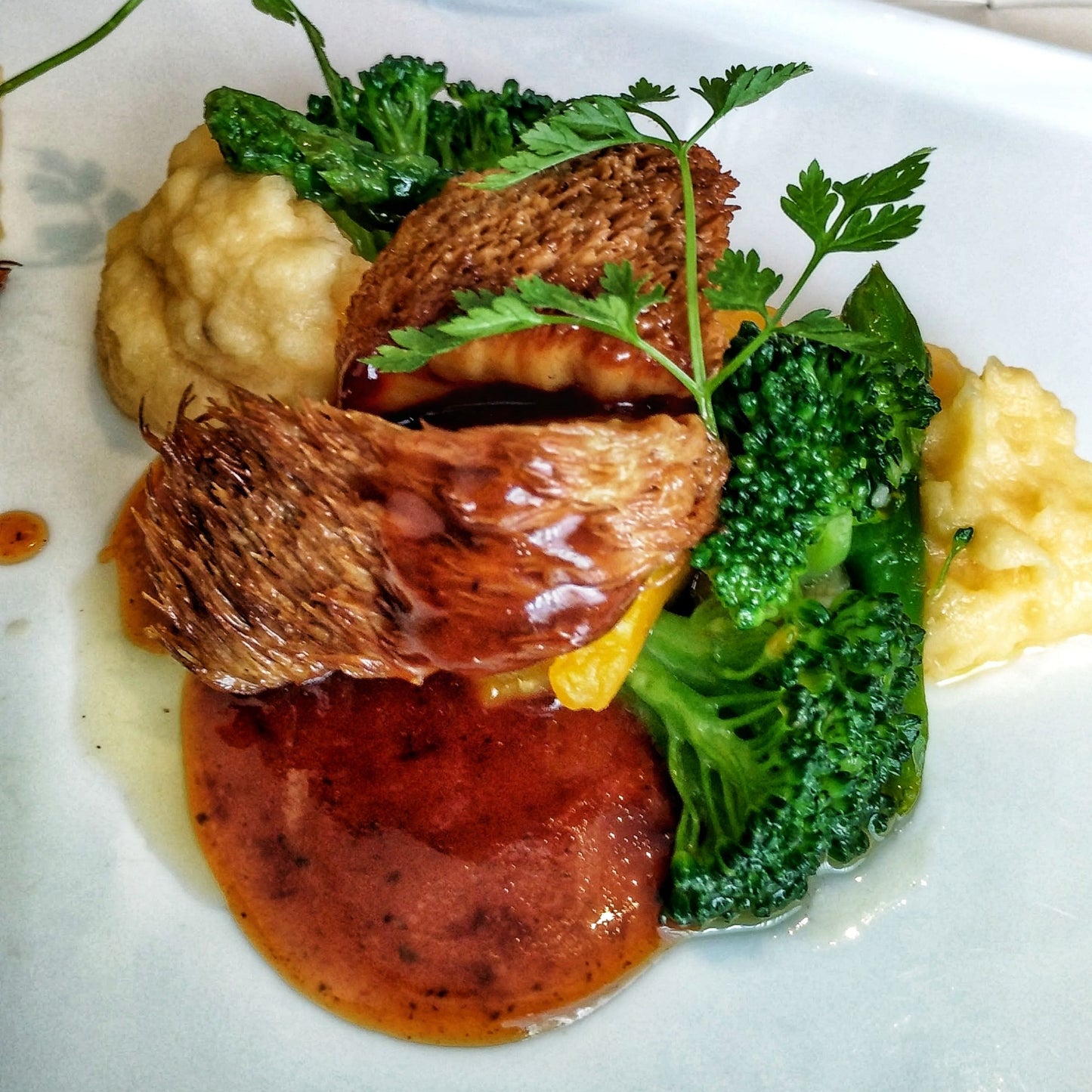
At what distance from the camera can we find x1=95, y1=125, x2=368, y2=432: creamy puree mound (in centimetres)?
281

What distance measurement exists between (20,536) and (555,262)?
1856 mm

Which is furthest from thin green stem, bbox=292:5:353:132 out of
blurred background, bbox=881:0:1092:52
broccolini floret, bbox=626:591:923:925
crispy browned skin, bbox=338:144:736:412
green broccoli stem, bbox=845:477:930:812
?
blurred background, bbox=881:0:1092:52

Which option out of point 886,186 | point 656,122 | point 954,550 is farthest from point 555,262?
point 954,550

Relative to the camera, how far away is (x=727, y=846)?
2.45m

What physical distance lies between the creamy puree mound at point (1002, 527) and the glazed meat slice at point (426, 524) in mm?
902

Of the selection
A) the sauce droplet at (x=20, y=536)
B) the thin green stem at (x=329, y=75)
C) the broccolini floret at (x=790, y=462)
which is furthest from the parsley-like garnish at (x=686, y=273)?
the sauce droplet at (x=20, y=536)

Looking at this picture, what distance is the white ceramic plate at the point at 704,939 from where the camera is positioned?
2430mm

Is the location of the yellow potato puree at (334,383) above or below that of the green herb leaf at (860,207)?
below

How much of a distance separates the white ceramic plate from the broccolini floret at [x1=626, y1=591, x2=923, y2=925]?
184 mm

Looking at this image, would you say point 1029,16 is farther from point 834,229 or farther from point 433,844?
point 433,844

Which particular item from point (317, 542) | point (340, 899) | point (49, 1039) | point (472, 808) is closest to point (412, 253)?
point (317, 542)

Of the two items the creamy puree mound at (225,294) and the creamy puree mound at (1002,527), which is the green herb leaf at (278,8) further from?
the creamy puree mound at (1002,527)

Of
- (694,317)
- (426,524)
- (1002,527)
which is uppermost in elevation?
(694,317)

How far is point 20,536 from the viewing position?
9.77 feet
